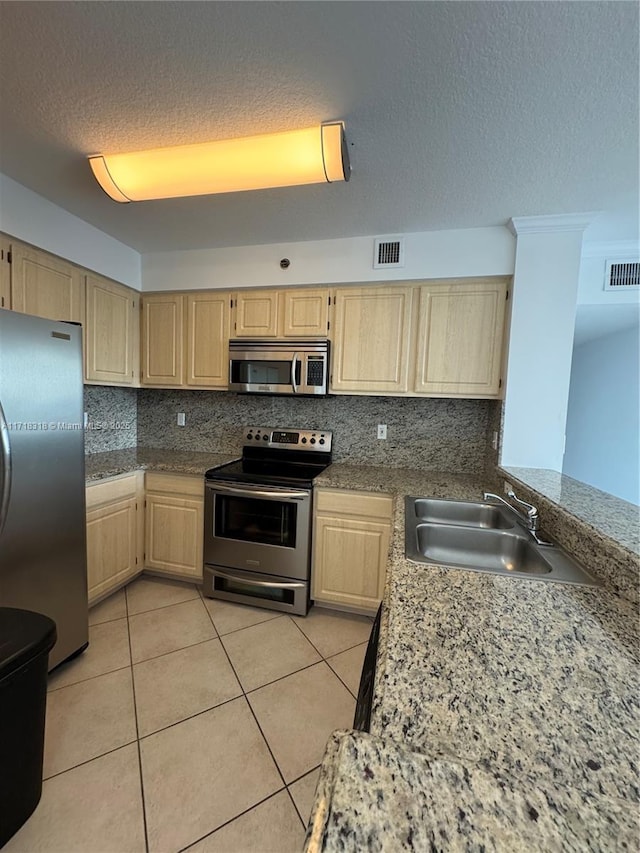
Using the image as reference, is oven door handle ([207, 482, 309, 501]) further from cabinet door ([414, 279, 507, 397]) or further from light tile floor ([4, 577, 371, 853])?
cabinet door ([414, 279, 507, 397])

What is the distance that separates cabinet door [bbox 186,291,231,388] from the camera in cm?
264

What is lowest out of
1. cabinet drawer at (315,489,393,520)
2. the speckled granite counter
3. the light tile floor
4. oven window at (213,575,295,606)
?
the light tile floor

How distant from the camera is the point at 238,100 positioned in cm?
128

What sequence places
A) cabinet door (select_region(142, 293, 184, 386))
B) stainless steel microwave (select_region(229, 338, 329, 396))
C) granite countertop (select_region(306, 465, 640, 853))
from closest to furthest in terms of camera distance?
granite countertop (select_region(306, 465, 640, 853)), stainless steel microwave (select_region(229, 338, 329, 396)), cabinet door (select_region(142, 293, 184, 386))

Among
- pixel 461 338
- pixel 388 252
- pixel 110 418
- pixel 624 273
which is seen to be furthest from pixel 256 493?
pixel 624 273

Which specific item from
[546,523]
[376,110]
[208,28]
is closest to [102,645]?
[546,523]

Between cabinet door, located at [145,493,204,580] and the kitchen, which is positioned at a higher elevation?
the kitchen

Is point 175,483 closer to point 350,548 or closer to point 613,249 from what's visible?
point 350,548

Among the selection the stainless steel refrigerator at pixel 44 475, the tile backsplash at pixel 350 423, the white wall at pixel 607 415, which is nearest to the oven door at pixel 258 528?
the tile backsplash at pixel 350 423

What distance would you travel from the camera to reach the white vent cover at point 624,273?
219 centimetres

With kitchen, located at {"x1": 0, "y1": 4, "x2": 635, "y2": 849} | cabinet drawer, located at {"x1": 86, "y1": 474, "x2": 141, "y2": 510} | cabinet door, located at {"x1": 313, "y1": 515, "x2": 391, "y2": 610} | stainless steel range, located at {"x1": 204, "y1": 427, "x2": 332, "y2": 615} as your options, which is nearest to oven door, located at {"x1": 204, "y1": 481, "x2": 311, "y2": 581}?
stainless steel range, located at {"x1": 204, "y1": 427, "x2": 332, "y2": 615}

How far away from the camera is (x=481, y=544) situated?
60.8 inches

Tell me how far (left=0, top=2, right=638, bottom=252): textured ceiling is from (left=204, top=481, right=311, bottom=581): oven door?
1695 mm

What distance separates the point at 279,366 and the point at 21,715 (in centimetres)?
201
